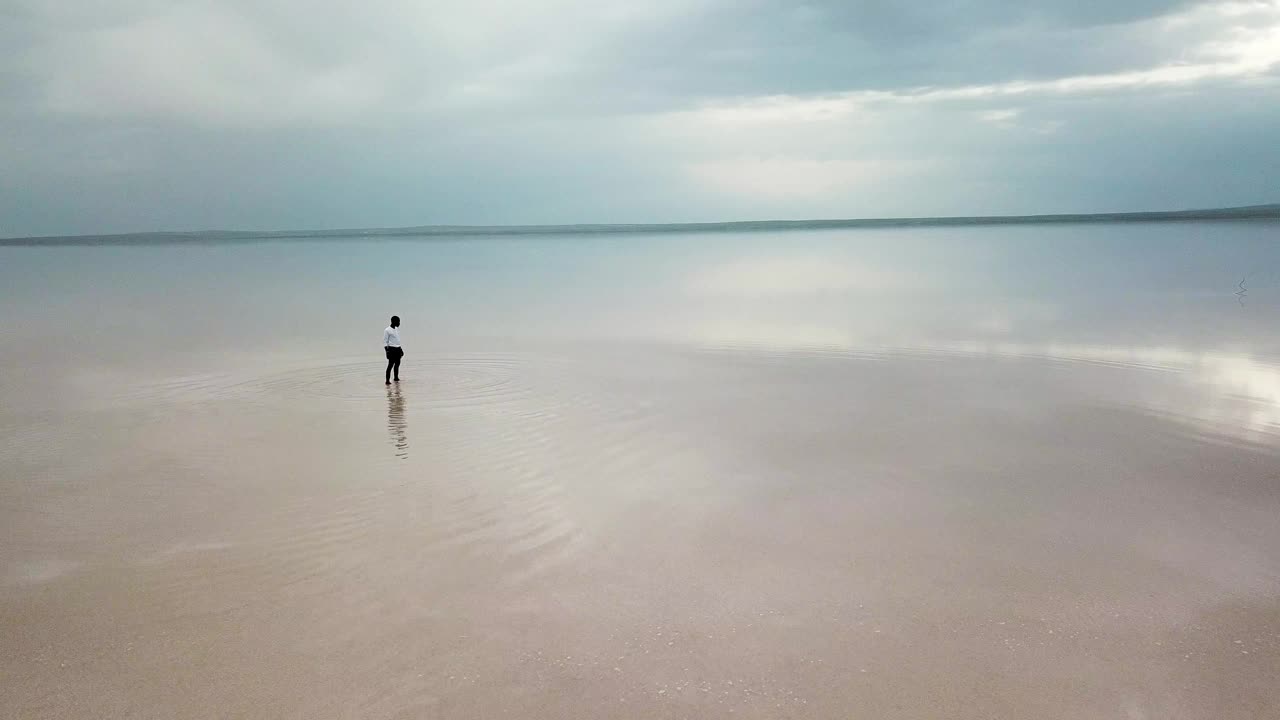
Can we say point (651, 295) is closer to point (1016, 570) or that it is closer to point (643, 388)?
point (643, 388)

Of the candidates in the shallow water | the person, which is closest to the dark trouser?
the person

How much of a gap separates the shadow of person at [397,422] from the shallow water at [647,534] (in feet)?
0.30

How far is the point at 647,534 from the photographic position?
8.41 m

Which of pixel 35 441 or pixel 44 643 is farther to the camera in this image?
pixel 35 441

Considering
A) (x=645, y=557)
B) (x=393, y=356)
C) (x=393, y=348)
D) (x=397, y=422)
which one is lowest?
(x=645, y=557)

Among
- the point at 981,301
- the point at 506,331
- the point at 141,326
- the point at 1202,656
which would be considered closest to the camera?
the point at 1202,656

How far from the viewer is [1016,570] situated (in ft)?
24.7

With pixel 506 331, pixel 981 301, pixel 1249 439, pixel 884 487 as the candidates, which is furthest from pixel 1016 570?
pixel 981 301

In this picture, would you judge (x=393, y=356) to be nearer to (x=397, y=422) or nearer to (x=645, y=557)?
(x=397, y=422)

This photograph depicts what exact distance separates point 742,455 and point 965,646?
5.11 m

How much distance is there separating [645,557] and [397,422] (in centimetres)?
660

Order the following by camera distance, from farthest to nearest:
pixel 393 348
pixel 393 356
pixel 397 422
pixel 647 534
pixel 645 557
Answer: pixel 393 356, pixel 393 348, pixel 397 422, pixel 647 534, pixel 645 557

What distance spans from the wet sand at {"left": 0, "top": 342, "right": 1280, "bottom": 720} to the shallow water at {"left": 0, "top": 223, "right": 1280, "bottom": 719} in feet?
0.14

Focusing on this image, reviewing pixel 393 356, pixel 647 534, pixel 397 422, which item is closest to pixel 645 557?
pixel 647 534
